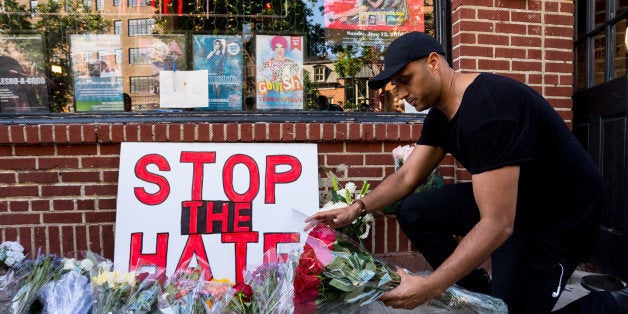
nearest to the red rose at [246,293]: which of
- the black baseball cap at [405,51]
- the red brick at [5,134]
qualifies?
the black baseball cap at [405,51]

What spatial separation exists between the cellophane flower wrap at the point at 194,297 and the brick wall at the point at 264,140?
1496 mm

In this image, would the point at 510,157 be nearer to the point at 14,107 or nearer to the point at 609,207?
the point at 609,207

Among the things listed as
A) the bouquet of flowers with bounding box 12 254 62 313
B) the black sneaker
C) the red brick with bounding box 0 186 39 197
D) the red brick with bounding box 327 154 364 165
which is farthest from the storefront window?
the black sneaker

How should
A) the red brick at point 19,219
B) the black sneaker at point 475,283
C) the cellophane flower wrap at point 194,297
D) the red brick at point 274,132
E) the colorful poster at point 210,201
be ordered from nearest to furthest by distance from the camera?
the cellophane flower wrap at point 194,297
the black sneaker at point 475,283
the colorful poster at point 210,201
the red brick at point 19,219
the red brick at point 274,132

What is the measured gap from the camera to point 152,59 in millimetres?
3729

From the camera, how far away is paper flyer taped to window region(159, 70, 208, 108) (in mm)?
3701

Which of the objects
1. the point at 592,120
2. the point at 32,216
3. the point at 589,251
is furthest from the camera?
the point at 592,120

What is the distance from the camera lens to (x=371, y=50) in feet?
12.6

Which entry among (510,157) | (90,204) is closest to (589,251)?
(510,157)

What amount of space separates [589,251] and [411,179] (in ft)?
2.82

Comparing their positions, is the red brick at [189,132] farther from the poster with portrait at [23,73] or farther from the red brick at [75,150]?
the poster with portrait at [23,73]

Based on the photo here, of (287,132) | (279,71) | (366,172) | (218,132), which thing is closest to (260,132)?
(287,132)

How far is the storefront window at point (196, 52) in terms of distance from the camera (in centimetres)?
364

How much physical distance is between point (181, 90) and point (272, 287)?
2.17 meters
